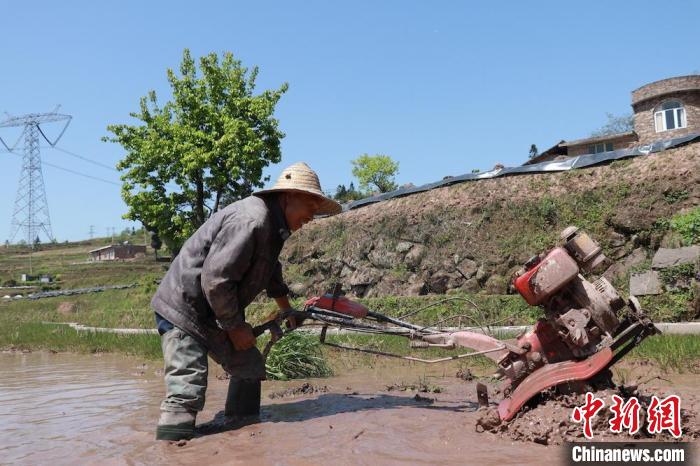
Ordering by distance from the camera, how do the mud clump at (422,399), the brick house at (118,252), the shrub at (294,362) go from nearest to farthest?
1. the mud clump at (422,399)
2. the shrub at (294,362)
3. the brick house at (118,252)

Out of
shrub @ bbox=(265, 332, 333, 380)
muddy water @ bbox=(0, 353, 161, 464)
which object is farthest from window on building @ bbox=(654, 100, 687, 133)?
muddy water @ bbox=(0, 353, 161, 464)

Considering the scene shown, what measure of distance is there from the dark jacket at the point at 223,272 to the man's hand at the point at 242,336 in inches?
2.2

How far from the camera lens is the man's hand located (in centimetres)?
423

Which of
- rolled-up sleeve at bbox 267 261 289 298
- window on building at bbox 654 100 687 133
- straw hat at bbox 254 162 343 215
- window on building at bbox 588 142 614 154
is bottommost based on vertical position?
rolled-up sleeve at bbox 267 261 289 298

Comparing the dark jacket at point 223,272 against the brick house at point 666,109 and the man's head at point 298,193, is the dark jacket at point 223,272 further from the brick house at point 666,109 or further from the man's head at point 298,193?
the brick house at point 666,109

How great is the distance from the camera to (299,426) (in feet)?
14.0

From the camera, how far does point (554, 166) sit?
16.9 m

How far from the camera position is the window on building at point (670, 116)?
31.2 meters

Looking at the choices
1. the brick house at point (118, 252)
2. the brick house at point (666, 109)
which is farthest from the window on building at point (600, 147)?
the brick house at point (118, 252)

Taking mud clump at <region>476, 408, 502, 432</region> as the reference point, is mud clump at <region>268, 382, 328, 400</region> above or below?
below

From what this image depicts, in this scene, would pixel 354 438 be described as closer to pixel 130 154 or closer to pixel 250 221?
pixel 250 221

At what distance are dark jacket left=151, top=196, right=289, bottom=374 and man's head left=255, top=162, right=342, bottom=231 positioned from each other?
76 millimetres

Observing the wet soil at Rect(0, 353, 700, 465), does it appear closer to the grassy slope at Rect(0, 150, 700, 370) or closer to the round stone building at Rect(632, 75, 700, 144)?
the grassy slope at Rect(0, 150, 700, 370)

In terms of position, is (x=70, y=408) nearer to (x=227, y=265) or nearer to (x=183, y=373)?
(x=183, y=373)
